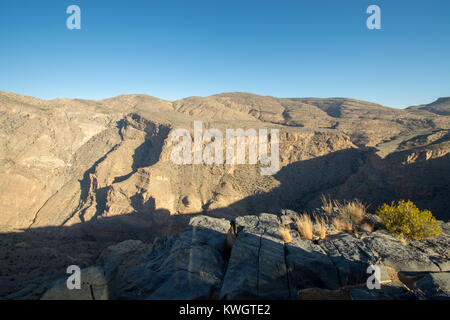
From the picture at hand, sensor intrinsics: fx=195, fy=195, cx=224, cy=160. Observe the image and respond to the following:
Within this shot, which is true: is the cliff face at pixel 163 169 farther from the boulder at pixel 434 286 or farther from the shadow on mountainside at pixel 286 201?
the boulder at pixel 434 286

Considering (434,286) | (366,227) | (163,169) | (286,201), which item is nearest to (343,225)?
(366,227)

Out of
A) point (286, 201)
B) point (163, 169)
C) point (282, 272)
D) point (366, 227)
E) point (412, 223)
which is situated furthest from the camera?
point (163, 169)

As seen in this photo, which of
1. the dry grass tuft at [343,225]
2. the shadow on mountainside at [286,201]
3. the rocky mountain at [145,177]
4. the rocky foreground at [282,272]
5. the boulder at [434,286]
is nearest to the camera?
the boulder at [434,286]

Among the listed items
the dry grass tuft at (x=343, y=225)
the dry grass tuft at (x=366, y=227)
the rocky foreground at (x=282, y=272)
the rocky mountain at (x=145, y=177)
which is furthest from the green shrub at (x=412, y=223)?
A: the rocky mountain at (x=145, y=177)

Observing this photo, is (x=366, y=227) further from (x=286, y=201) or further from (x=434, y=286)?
(x=286, y=201)

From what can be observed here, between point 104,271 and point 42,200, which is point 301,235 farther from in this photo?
point 42,200

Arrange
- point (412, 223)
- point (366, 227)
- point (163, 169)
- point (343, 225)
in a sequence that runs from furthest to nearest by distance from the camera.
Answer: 1. point (163, 169)
2. point (343, 225)
3. point (366, 227)
4. point (412, 223)

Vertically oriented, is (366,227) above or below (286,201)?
above
